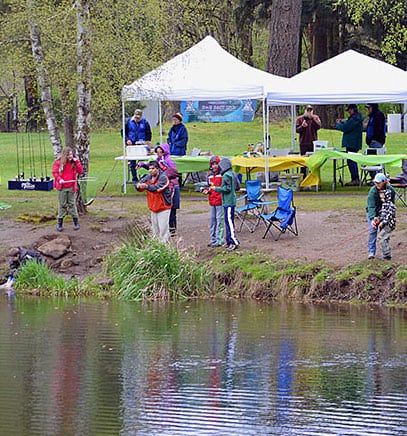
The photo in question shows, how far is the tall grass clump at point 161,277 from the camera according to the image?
1884cm

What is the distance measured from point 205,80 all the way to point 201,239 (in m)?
6.05

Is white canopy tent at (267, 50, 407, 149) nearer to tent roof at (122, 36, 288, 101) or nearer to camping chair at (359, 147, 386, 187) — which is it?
tent roof at (122, 36, 288, 101)

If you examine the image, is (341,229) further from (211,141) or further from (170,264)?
(211,141)

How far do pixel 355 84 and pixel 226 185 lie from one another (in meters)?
6.93

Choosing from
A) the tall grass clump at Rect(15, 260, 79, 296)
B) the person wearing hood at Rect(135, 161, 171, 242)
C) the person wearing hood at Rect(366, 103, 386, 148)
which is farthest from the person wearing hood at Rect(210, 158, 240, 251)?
the person wearing hood at Rect(366, 103, 386, 148)

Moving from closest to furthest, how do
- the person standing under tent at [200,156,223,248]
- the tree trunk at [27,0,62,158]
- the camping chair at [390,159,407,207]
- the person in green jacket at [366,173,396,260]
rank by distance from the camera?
the person in green jacket at [366,173,396,260], the person standing under tent at [200,156,223,248], the tree trunk at [27,0,62,158], the camping chair at [390,159,407,207]

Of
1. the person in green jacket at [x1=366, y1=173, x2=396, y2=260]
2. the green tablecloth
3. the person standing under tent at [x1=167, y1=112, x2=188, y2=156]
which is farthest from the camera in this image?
the person standing under tent at [x1=167, y1=112, x2=188, y2=156]

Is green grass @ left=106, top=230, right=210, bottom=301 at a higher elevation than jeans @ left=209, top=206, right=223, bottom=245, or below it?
below

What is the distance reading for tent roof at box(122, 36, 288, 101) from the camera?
24.7 m

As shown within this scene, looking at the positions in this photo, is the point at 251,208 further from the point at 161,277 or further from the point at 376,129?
the point at 376,129

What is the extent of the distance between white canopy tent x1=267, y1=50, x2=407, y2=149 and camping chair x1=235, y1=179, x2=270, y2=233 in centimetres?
400

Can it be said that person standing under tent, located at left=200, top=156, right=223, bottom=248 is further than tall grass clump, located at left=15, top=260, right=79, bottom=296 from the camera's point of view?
Yes

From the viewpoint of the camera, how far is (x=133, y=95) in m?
23.9

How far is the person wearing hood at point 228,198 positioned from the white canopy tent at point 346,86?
221 inches
